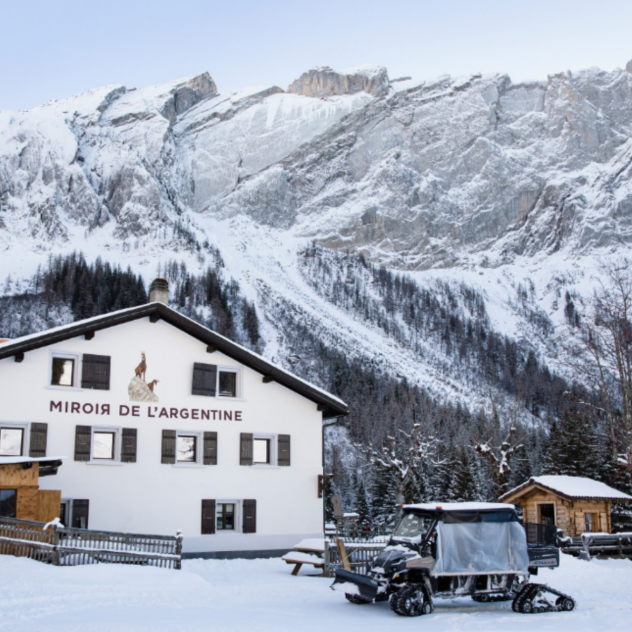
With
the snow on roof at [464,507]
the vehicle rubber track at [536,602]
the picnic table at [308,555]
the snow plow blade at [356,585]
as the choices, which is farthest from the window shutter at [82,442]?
the vehicle rubber track at [536,602]

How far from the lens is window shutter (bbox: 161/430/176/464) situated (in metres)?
25.0

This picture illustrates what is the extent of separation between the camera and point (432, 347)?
587 feet

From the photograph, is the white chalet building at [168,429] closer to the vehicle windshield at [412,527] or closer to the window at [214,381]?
the window at [214,381]

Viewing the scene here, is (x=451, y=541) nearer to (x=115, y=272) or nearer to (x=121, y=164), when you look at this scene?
(x=115, y=272)

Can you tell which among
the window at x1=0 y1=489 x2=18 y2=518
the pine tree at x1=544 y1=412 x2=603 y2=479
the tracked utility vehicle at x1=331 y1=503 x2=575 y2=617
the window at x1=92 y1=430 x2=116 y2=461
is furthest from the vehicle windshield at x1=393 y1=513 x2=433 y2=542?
the pine tree at x1=544 y1=412 x2=603 y2=479

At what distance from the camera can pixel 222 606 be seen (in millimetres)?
13227

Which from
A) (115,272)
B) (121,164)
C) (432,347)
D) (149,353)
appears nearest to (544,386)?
(432,347)

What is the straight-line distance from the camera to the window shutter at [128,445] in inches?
955

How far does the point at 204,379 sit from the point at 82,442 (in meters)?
4.89

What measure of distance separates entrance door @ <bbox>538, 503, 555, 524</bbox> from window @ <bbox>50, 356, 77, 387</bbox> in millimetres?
20145

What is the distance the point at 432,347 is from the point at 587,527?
14966 centimetres

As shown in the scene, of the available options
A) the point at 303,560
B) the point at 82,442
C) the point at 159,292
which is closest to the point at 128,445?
the point at 82,442

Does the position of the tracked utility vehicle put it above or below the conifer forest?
below

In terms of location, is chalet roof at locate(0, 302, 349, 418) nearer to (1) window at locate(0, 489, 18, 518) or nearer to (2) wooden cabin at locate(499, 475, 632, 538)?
(1) window at locate(0, 489, 18, 518)
